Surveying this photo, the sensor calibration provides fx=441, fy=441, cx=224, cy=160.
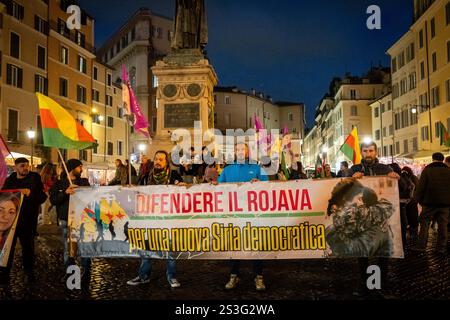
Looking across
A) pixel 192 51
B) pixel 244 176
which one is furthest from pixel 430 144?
pixel 244 176

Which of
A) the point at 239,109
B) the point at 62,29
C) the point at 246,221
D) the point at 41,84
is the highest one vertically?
the point at 62,29

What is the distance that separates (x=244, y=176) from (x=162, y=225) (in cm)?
144

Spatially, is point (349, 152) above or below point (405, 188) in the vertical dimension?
above

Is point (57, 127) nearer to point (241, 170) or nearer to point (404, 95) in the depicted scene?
point (241, 170)

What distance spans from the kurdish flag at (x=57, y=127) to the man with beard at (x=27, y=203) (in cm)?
76

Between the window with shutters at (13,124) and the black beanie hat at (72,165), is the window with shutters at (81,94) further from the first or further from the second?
the black beanie hat at (72,165)

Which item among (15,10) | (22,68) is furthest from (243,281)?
(15,10)

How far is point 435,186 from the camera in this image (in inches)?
378

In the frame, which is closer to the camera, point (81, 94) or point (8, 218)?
point (8, 218)

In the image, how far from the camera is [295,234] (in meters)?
6.32

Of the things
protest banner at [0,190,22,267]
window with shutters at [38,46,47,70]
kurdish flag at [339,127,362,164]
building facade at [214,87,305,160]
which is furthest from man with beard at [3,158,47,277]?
building facade at [214,87,305,160]

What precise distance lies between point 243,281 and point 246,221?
1131 mm

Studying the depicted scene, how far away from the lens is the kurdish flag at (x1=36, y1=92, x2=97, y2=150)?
23.2ft
